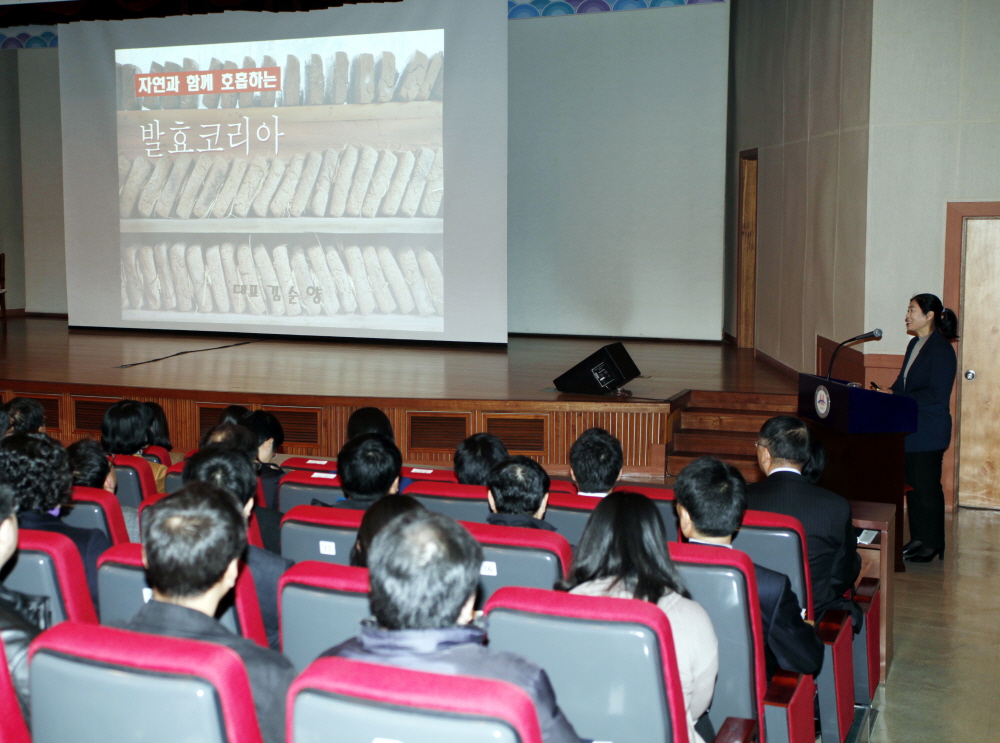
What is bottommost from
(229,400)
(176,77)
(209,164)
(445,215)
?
(229,400)

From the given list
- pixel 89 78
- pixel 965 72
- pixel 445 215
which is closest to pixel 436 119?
pixel 445 215

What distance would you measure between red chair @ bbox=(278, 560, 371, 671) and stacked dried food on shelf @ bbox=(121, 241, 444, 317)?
675cm

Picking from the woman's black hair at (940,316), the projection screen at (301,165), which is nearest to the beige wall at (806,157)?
the woman's black hair at (940,316)

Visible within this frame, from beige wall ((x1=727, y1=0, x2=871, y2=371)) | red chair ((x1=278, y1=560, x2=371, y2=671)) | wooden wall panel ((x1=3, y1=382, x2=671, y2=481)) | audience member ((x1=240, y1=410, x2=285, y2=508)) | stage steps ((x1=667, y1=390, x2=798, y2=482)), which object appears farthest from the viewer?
stage steps ((x1=667, y1=390, x2=798, y2=482))

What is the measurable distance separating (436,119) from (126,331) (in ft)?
13.1

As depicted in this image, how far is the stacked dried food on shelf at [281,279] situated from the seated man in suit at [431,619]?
23.4 ft

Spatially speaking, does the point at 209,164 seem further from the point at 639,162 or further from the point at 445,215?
the point at 639,162

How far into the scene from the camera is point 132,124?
8969mm

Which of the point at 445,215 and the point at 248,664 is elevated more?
the point at 445,215

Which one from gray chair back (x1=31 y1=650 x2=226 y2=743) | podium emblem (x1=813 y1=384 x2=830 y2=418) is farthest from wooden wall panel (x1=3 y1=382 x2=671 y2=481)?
gray chair back (x1=31 y1=650 x2=226 y2=743)

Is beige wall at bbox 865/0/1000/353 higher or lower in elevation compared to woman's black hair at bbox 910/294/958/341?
higher

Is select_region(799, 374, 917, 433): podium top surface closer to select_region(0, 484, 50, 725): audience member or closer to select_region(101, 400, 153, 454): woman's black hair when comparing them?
select_region(101, 400, 153, 454): woman's black hair

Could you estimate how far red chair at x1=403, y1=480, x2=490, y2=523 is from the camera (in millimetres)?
2646

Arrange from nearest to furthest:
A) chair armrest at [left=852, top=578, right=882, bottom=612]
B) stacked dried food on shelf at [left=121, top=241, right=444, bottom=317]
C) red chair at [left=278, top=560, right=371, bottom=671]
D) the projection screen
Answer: red chair at [left=278, top=560, right=371, bottom=671]
chair armrest at [left=852, top=578, right=882, bottom=612]
the projection screen
stacked dried food on shelf at [left=121, top=241, right=444, bottom=317]
